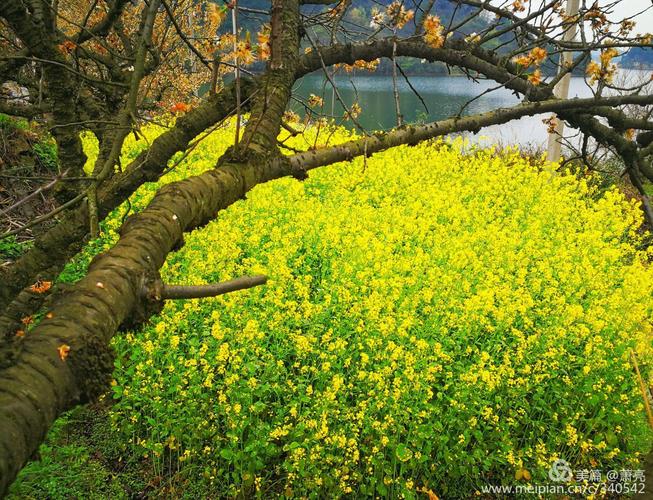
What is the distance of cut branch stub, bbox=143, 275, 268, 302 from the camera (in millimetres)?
825

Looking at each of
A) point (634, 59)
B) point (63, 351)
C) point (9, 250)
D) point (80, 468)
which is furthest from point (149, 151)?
point (634, 59)

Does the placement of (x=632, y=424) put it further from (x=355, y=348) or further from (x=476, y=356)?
(x=355, y=348)

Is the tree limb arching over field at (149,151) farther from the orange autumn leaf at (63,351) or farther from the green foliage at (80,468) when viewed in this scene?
the green foliage at (80,468)

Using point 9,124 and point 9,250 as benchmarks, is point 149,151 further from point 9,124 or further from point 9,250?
point 9,124

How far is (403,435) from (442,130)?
263cm

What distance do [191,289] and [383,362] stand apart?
312cm

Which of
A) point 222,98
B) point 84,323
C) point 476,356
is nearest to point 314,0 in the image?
point 222,98

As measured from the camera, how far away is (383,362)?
12.4ft

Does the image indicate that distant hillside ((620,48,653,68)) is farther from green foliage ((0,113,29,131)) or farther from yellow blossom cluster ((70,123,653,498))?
green foliage ((0,113,29,131))

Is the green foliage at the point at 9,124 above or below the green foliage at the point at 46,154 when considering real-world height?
above

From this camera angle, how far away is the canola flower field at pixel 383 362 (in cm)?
325

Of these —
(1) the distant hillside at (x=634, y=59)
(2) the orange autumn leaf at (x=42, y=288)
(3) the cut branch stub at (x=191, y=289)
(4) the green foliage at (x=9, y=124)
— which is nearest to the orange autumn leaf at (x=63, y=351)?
(3) the cut branch stub at (x=191, y=289)

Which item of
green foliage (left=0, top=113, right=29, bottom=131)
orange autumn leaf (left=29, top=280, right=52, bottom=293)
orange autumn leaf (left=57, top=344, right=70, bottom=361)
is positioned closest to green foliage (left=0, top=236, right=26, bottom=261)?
green foliage (left=0, top=113, right=29, bottom=131)

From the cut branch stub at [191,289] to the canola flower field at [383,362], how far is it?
2.44 meters
